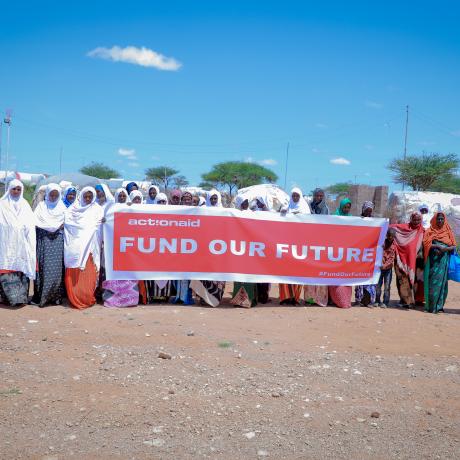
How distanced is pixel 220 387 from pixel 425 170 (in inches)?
1088

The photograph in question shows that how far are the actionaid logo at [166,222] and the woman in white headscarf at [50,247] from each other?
3.14 feet

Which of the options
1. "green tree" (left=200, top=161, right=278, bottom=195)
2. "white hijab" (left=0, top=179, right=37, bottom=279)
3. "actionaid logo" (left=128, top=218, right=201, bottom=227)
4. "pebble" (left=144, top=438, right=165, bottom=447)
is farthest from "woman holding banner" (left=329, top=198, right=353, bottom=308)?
"green tree" (left=200, top=161, right=278, bottom=195)

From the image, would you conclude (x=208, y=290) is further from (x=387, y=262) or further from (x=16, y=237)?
(x=387, y=262)

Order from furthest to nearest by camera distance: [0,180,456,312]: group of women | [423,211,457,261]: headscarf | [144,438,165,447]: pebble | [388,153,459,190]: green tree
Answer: [388,153,459,190]: green tree, [423,211,457,261]: headscarf, [0,180,456,312]: group of women, [144,438,165,447]: pebble

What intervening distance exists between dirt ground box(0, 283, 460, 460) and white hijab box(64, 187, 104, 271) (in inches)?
26.5

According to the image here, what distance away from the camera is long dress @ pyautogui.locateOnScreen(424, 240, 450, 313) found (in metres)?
7.28

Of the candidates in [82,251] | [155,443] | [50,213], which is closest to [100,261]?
[82,251]

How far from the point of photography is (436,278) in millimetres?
7281

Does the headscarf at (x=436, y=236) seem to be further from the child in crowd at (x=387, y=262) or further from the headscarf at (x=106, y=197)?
the headscarf at (x=106, y=197)

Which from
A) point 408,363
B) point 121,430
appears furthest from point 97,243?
point 408,363

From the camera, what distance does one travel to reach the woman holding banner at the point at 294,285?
23.8ft

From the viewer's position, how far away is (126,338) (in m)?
5.19

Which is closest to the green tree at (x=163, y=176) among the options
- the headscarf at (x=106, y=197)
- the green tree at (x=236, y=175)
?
the green tree at (x=236, y=175)

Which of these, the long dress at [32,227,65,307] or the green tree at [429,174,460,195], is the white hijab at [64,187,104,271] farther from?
the green tree at [429,174,460,195]
